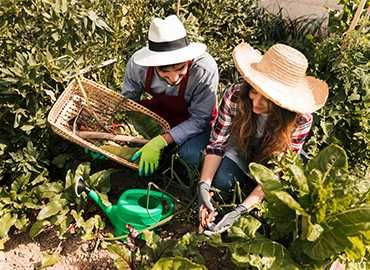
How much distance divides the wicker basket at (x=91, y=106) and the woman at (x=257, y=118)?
0.40 metres

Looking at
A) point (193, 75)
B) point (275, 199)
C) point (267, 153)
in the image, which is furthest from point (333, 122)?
point (275, 199)

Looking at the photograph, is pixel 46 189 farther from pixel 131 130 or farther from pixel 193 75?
pixel 193 75

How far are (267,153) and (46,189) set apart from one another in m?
1.18

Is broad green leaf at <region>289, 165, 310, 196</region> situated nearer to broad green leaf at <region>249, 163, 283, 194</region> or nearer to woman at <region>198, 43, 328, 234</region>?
broad green leaf at <region>249, 163, 283, 194</region>

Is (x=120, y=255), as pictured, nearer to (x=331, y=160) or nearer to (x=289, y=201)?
(x=289, y=201)

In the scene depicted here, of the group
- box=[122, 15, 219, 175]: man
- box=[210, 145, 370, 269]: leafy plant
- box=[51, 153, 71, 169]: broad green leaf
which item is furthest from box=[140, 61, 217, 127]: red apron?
box=[210, 145, 370, 269]: leafy plant

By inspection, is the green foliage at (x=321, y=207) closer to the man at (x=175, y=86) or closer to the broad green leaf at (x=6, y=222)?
the man at (x=175, y=86)

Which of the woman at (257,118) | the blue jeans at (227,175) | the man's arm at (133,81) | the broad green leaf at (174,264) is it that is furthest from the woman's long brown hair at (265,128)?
the broad green leaf at (174,264)

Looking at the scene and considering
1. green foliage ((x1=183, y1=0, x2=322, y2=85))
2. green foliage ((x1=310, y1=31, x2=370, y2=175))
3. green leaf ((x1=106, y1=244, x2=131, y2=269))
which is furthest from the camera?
green foliage ((x1=183, y1=0, x2=322, y2=85))

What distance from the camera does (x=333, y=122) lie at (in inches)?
116

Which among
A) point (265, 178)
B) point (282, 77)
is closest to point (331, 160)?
point (265, 178)

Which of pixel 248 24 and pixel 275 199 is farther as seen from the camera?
pixel 248 24

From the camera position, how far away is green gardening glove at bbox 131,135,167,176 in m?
2.51

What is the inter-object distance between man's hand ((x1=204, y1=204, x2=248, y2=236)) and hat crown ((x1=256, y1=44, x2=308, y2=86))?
26.4 inches
